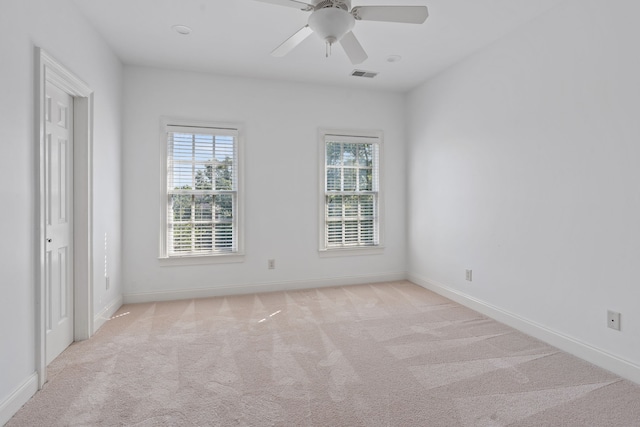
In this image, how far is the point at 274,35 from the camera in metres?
3.33

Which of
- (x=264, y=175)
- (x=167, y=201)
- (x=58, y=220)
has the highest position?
(x=264, y=175)

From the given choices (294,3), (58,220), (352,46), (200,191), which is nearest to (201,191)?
(200,191)

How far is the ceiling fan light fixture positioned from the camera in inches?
83.4

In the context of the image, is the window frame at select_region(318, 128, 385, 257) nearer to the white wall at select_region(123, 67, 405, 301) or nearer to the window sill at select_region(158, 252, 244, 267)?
the white wall at select_region(123, 67, 405, 301)

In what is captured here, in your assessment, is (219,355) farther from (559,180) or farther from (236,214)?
(559,180)

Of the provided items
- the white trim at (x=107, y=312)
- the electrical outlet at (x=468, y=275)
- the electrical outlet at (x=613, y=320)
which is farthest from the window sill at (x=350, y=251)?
the electrical outlet at (x=613, y=320)

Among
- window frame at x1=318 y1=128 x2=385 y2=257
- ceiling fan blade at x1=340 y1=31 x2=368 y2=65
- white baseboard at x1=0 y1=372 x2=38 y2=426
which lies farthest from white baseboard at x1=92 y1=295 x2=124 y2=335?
ceiling fan blade at x1=340 y1=31 x2=368 y2=65

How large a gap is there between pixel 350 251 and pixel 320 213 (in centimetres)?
70

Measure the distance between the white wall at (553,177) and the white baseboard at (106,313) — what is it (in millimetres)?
3755

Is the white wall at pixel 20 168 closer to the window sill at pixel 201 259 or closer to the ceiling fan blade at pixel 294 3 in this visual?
the ceiling fan blade at pixel 294 3

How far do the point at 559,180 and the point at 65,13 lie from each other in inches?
161

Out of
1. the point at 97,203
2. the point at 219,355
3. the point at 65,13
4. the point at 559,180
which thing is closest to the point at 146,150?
the point at 97,203

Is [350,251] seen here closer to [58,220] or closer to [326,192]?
[326,192]

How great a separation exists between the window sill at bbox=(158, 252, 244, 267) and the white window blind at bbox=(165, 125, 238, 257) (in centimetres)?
6
